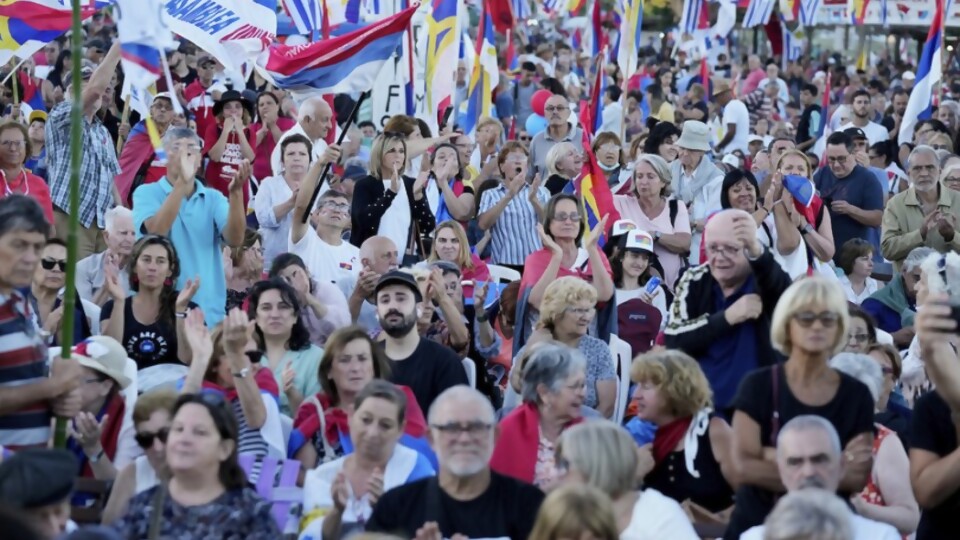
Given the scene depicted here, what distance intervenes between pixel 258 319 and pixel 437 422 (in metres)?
2.34

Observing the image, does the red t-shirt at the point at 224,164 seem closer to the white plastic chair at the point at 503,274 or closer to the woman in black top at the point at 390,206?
the woman in black top at the point at 390,206

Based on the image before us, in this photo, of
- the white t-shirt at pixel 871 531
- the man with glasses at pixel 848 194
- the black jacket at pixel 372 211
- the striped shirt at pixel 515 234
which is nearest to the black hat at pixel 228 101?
the black jacket at pixel 372 211

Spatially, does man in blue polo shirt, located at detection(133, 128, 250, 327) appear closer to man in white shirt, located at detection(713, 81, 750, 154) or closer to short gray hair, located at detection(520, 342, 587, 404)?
short gray hair, located at detection(520, 342, 587, 404)

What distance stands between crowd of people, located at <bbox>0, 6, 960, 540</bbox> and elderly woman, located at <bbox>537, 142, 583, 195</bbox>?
0.02 m

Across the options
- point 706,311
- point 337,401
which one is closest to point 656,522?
point 706,311

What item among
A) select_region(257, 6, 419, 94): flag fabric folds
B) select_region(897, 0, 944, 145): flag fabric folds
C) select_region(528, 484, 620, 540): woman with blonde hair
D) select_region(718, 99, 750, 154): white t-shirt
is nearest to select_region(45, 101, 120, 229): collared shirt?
select_region(257, 6, 419, 94): flag fabric folds

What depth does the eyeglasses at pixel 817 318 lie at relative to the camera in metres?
6.29

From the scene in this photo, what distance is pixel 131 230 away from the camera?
33.1 feet

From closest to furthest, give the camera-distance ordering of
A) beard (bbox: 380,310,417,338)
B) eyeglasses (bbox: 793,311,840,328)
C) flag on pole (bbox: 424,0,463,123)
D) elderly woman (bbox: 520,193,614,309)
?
eyeglasses (bbox: 793,311,840,328) < beard (bbox: 380,310,417,338) < elderly woman (bbox: 520,193,614,309) < flag on pole (bbox: 424,0,463,123)

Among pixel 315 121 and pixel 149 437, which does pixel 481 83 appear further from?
pixel 149 437

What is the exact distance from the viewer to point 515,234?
1258cm

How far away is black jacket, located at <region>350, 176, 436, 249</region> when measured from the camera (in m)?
11.8

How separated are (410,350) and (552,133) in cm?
708

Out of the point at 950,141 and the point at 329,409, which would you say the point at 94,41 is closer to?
the point at 950,141
